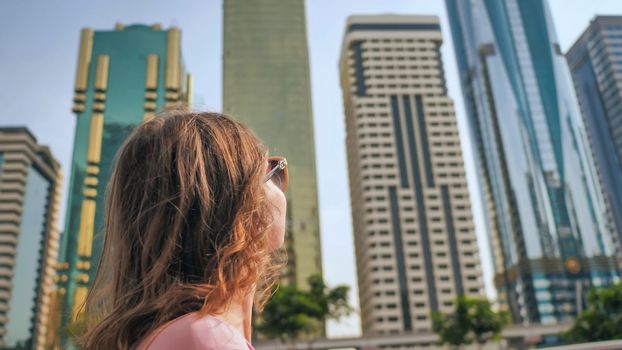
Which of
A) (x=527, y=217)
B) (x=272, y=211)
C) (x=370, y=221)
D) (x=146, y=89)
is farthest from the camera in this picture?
(x=527, y=217)

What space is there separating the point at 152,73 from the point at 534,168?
240 feet

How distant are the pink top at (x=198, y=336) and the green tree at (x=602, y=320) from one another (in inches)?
1288

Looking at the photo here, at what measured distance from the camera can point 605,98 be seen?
282ft

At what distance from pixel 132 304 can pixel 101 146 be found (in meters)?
21.0

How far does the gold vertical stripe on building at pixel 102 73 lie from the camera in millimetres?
21281

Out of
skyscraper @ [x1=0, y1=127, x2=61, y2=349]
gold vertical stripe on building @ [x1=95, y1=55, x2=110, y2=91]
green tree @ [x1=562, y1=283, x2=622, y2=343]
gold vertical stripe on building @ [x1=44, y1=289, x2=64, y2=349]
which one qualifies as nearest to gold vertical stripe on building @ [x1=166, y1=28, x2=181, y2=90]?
gold vertical stripe on building @ [x1=95, y1=55, x2=110, y2=91]

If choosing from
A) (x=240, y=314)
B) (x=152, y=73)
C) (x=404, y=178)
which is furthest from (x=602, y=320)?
(x=404, y=178)

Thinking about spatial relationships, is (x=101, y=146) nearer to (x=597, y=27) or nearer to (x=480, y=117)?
(x=480, y=117)

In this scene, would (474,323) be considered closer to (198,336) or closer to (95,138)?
(95,138)

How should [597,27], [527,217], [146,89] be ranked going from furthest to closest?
[597,27]
[527,217]
[146,89]

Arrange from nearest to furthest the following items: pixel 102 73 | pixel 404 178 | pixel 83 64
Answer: pixel 102 73
pixel 83 64
pixel 404 178

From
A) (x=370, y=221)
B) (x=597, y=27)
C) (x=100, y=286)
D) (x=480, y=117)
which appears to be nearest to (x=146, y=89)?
(x=100, y=286)

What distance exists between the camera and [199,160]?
2.95 feet

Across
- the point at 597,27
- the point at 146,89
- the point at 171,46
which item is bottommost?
the point at 146,89
